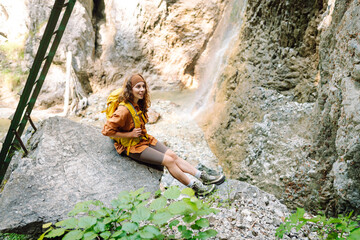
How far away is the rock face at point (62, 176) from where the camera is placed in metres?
2.19

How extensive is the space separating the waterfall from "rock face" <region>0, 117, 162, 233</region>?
190 inches

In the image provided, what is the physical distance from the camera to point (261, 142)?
4.38 meters

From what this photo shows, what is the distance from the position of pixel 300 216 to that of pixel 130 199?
1.07 meters

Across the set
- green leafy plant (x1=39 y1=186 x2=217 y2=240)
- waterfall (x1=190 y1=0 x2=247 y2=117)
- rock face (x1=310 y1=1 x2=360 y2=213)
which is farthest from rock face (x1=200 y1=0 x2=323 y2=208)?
green leafy plant (x1=39 y1=186 x2=217 y2=240)

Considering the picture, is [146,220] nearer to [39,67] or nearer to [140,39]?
[39,67]

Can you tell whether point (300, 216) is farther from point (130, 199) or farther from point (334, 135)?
point (334, 135)

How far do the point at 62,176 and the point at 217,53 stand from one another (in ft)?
25.4

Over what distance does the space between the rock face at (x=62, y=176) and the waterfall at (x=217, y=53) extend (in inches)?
190

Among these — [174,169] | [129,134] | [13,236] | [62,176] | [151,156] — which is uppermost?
[129,134]

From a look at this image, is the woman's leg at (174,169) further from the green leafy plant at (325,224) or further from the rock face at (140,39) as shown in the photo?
the rock face at (140,39)

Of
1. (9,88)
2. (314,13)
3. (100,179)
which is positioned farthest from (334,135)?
(9,88)

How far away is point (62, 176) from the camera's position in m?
2.67

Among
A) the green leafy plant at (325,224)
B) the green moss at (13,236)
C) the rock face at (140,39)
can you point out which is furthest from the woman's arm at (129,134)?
the rock face at (140,39)

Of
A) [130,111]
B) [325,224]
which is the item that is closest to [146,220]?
[325,224]
